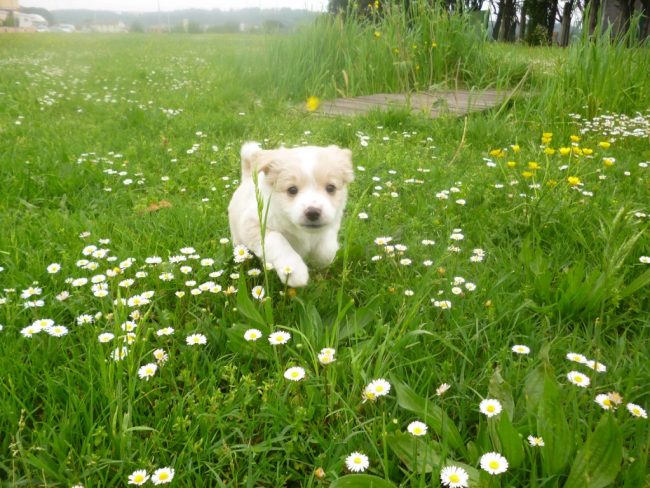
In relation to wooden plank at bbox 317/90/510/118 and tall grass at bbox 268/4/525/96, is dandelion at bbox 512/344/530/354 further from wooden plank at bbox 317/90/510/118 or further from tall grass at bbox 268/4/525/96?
tall grass at bbox 268/4/525/96

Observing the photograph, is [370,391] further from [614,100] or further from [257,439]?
[614,100]

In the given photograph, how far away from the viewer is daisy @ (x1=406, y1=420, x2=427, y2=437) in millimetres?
1551

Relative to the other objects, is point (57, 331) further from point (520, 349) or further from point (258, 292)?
point (520, 349)

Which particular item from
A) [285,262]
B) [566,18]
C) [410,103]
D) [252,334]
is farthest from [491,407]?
[566,18]

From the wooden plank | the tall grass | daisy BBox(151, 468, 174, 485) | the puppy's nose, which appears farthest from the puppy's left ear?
the tall grass

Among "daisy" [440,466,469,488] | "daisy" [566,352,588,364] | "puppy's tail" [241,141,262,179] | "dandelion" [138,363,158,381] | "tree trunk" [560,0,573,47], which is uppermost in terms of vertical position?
"tree trunk" [560,0,573,47]

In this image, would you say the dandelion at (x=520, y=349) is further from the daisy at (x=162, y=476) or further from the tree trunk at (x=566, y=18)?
the tree trunk at (x=566, y=18)

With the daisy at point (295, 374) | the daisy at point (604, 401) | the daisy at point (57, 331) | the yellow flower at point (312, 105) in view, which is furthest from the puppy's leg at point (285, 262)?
the yellow flower at point (312, 105)

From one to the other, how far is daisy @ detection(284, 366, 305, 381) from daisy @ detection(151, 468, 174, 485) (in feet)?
1.54

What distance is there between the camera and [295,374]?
5.81ft

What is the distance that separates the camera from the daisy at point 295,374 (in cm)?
174

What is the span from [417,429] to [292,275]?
1.02m

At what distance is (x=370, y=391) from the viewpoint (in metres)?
1.69

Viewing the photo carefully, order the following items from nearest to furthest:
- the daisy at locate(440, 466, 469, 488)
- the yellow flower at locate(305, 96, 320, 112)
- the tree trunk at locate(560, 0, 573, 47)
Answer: the daisy at locate(440, 466, 469, 488), the yellow flower at locate(305, 96, 320, 112), the tree trunk at locate(560, 0, 573, 47)
